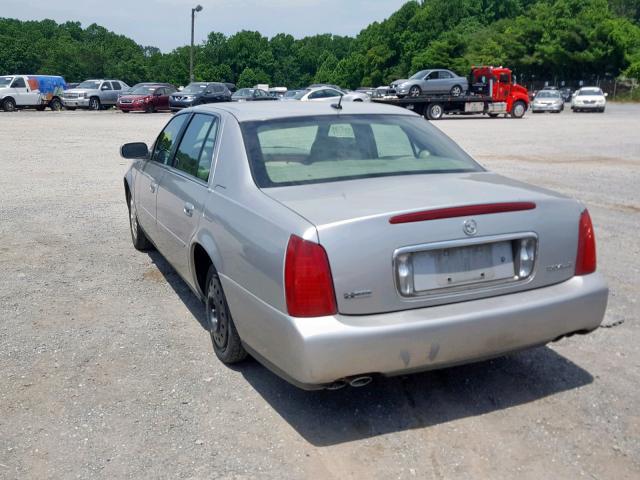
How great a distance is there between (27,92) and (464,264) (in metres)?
40.9

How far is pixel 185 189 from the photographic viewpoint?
4.77 meters

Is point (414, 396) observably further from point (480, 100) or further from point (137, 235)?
point (480, 100)

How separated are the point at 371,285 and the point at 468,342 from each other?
0.56 m

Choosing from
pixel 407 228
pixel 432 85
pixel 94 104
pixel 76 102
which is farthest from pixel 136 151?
pixel 94 104

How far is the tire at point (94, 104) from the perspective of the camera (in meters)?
42.0

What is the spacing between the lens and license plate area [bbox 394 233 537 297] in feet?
10.8

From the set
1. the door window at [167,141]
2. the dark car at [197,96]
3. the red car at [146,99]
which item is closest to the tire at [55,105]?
the red car at [146,99]

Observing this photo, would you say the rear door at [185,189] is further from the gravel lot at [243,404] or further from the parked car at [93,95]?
the parked car at [93,95]

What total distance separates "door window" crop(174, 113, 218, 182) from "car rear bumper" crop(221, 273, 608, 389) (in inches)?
47.0

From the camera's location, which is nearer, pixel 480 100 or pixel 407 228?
Result: pixel 407 228

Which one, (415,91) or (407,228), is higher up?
(415,91)

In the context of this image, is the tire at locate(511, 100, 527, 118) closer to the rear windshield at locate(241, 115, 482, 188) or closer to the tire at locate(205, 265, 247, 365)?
the rear windshield at locate(241, 115, 482, 188)

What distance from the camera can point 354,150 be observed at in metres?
4.39

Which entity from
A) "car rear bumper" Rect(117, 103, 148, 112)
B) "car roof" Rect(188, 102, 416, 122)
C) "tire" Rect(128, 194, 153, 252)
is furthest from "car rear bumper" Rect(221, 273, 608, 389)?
"car rear bumper" Rect(117, 103, 148, 112)
